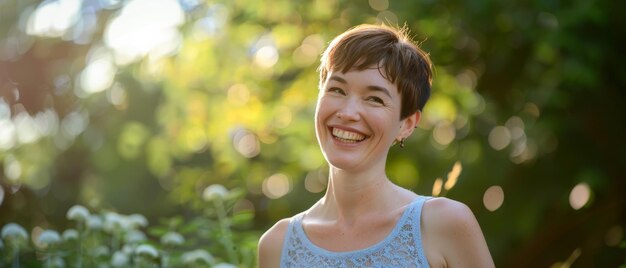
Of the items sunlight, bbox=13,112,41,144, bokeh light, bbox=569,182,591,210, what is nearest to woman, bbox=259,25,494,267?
bokeh light, bbox=569,182,591,210

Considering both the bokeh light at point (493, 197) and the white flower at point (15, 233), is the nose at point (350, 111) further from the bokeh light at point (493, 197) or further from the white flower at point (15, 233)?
the bokeh light at point (493, 197)

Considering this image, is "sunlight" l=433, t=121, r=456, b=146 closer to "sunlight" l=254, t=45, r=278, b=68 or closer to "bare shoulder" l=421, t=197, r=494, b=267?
"sunlight" l=254, t=45, r=278, b=68

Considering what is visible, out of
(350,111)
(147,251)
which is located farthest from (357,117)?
(147,251)

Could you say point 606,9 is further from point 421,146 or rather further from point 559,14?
point 421,146

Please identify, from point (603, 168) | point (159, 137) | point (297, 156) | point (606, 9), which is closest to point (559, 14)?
point (606, 9)

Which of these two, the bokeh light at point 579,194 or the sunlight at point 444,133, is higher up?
the sunlight at point 444,133

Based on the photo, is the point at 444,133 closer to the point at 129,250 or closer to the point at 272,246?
the point at 129,250

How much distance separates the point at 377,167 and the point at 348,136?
125 millimetres

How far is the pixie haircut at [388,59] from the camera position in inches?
95.8

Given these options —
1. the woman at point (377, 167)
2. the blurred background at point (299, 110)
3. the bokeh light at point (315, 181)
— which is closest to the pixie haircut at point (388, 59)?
the woman at point (377, 167)

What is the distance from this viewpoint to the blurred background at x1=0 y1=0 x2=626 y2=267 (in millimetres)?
6957

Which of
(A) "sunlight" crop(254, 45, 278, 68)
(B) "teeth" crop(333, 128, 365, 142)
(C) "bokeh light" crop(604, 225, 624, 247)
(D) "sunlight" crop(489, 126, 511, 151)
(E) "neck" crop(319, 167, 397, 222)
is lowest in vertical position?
(E) "neck" crop(319, 167, 397, 222)

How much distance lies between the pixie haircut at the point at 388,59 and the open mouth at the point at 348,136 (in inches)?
5.2

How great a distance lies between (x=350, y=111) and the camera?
241cm
